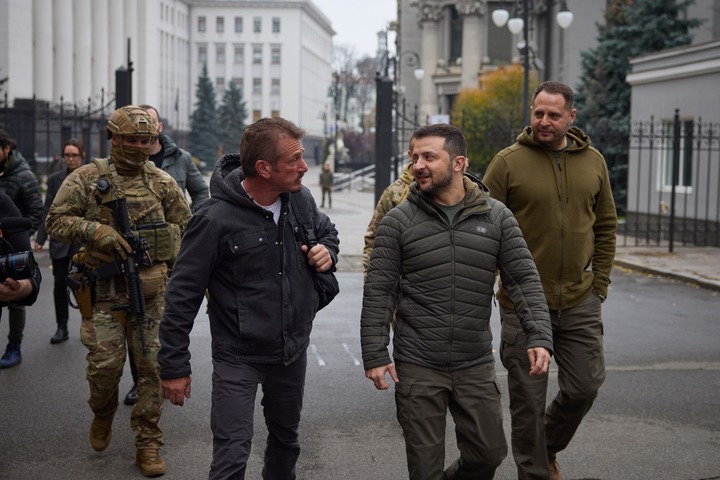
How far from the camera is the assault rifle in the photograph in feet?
18.9

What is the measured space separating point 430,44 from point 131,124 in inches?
2422

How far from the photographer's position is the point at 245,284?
4367 mm

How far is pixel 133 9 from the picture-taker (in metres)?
79.5

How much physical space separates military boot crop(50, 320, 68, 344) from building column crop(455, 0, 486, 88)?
5315cm

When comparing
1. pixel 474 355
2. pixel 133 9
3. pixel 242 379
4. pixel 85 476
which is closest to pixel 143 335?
pixel 85 476

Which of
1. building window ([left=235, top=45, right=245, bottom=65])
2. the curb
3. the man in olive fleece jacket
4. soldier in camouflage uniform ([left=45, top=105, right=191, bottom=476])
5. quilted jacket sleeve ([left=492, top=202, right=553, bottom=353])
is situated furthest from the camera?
building window ([left=235, top=45, right=245, bottom=65])

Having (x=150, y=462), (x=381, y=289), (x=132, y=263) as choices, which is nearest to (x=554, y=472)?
(x=381, y=289)

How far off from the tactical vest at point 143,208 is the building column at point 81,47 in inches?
2603

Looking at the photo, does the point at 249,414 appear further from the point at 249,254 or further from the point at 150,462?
the point at 150,462

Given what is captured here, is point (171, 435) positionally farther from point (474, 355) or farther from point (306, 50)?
point (306, 50)

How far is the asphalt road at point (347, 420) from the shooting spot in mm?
5809

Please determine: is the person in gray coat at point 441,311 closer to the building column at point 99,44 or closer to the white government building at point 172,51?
the white government building at point 172,51

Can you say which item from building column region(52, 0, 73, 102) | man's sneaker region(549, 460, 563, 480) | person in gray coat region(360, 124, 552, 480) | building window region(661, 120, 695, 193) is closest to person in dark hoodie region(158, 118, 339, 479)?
person in gray coat region(360, 124, 552, 480)

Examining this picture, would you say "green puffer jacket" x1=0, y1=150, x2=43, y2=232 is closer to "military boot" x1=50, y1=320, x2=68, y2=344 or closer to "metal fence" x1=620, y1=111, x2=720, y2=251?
"military boot" x1=50, y1=320, x2=68, y2=344
